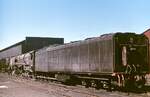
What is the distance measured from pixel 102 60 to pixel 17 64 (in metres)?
28.9

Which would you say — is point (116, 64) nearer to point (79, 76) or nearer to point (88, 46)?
point (88, 46)

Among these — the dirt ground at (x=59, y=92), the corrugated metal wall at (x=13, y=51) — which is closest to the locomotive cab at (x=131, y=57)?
the dirt ground at (x=59, y=92)

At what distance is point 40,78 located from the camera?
35531 mm

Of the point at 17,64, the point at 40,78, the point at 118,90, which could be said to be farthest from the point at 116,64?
the point at 17,64

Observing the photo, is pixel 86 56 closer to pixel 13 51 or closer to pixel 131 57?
pixel 131 57

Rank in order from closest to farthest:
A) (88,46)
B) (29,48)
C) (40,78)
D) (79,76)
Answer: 1. (88,46)
2. (79,76)
3. (40,78)
4. (29,48)

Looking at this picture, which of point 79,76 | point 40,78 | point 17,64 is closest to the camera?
point 79,76

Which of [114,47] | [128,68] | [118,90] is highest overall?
[114,47]

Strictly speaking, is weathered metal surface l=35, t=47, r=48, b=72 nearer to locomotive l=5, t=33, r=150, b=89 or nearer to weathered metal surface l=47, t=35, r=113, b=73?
weathered metal surface l=47, t=35, r=113, b=73

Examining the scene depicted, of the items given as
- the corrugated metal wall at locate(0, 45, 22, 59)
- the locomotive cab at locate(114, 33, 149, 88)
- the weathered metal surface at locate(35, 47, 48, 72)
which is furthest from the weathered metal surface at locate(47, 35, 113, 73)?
the corrugated metal wall at locate(0, 45, 22, 59)

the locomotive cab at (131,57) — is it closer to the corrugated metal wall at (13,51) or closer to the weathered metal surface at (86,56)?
the weathered metal surface at (86,56)

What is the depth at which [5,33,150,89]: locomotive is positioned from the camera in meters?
19.2

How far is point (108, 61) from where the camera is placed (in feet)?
64.5

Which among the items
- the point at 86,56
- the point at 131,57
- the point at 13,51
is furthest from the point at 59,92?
the point at 13,51
